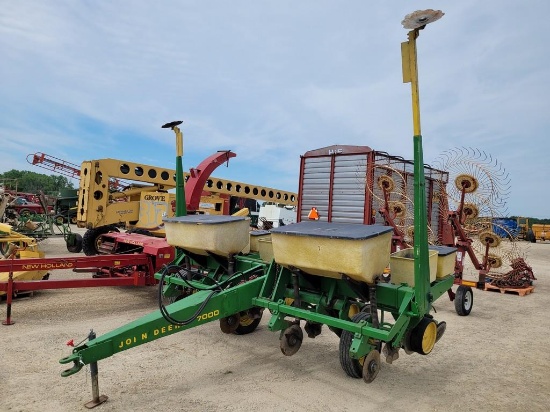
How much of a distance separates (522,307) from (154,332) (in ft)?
22.3

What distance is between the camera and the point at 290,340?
3.47 meters

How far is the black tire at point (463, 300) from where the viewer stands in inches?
248

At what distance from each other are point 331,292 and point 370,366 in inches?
29.9

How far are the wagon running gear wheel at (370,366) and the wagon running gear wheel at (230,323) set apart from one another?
1.91 metres

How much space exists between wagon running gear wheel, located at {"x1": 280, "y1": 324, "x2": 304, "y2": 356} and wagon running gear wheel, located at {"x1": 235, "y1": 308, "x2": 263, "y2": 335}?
1239 millimetres

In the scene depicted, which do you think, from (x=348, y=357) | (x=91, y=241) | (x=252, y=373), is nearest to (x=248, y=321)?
(x=252, y=373)

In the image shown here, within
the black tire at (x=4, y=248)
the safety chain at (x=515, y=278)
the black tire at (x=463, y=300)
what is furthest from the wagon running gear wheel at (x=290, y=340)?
the black tire at (x=4, y=248)

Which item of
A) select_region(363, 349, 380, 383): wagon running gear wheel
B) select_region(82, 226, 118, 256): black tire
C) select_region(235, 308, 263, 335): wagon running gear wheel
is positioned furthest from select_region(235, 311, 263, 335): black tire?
select_region(82, 226, 118, 256): black tire

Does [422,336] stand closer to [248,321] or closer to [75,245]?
[248,321]

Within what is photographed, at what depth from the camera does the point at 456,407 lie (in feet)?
10.8

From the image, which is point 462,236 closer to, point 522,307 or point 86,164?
point 522,307

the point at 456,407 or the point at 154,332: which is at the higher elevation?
the point at 154,332

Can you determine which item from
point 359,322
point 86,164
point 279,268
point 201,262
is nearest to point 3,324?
point 201,262

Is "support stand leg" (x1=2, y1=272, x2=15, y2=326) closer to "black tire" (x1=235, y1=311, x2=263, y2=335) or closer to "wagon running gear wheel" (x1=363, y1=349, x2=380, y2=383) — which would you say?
"black tire" (x1=235, y1=311, x2=263, y2=335)
